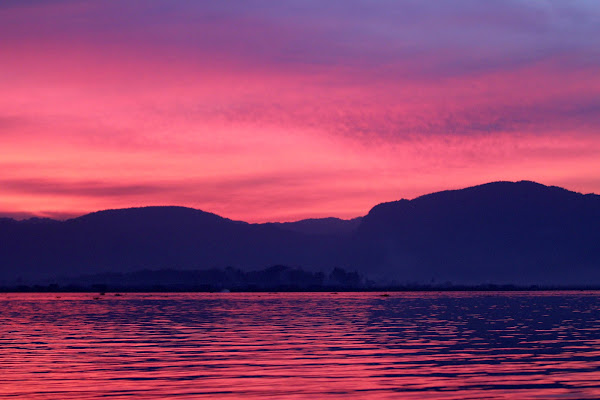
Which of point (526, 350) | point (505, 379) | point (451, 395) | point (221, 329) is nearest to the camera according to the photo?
point (451, 395)

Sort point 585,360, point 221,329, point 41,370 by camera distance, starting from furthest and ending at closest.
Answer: point 221,329
point 585,360
point 41,370

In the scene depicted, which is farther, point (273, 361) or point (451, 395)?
point (273, 361)

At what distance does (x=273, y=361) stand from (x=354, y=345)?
392 inches

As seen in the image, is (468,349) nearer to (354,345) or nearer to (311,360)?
(354,345)

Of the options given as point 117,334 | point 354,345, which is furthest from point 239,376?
point 117,334

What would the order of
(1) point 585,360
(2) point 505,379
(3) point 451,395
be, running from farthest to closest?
1. (1) point 585,360
2. (2) point 505,379
3. (3) point 451,395

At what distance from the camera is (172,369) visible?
3781cm

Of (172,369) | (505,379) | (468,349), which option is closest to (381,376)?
(505,379)

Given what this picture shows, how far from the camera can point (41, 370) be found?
37.3 m

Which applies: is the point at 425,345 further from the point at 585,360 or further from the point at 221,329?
the point at 221,329

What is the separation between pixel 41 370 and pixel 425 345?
22.4m

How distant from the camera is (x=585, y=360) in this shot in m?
40.0

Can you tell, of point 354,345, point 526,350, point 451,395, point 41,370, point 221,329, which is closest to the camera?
point 451,395

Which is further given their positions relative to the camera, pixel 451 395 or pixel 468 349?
pixel 468 349
